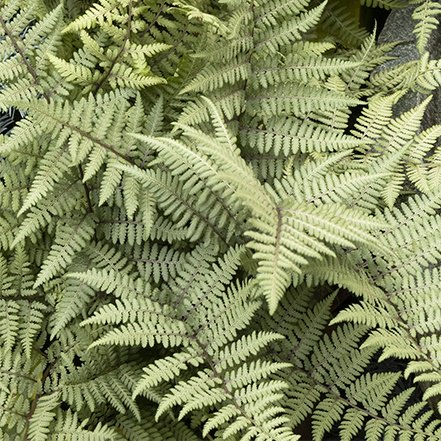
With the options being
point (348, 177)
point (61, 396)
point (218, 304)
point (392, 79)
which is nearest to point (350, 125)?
point (392, 79)

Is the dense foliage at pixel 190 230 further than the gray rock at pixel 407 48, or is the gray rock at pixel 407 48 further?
the gray rock at pixel 407 48

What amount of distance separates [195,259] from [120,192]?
0.39 metres

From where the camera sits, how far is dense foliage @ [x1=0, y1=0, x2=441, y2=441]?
2.16 meters

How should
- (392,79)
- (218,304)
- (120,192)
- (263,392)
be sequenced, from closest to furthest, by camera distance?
(263,392)
(218,304)
(120,192)
(392,79)

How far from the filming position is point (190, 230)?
2.29 metres

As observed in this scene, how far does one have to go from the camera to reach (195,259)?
2342 mm

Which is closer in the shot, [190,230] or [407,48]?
[190,230]

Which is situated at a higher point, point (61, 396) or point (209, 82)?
point (209, 82)

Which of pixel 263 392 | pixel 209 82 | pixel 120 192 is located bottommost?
pixel 263 392

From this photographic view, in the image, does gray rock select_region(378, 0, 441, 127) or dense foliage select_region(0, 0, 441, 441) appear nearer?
dense foliage select_region(0, 0, 441, 441)

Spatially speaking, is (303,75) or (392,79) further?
(392,79)

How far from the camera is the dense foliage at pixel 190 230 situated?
216cm

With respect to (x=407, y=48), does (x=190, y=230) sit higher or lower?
lower

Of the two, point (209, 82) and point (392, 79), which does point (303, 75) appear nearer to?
point (209, 82)
